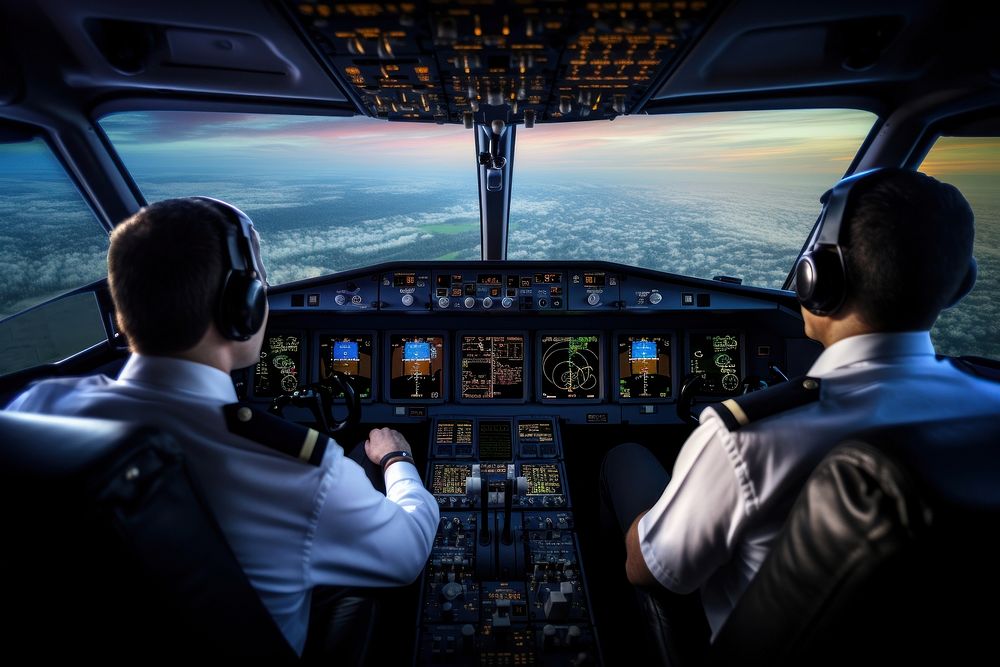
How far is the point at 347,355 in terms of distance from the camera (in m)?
3.09

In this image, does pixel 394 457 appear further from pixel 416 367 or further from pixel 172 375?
pixel 416 367

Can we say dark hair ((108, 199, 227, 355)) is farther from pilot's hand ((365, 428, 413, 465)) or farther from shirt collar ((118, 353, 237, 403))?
pilot's hand ((365, 428, 413, 465))

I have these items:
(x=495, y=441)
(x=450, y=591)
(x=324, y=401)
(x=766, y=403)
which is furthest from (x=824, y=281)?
(x=495, y=441)

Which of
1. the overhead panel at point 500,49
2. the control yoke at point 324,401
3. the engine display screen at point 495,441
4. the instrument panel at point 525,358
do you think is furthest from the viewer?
the instrument panel at point 525,358

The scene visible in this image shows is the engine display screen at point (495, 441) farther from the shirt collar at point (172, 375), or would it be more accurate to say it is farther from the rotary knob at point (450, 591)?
the shirt collar at point (172, 375)

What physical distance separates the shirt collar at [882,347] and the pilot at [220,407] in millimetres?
1001

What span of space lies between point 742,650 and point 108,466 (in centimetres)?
92

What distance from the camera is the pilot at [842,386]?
3.17 feet

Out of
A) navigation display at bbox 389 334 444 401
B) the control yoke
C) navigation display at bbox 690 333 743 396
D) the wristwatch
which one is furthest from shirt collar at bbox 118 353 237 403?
navigation display at bbox 690 333 743 396

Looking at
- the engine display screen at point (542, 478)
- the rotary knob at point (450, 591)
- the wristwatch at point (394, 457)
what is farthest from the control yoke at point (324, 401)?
the engine display screen at point (542, 478)

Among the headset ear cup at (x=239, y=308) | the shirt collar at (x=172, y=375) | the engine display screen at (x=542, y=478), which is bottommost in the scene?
the engine display screen at (x=542, y=478)

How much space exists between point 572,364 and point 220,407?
232cm

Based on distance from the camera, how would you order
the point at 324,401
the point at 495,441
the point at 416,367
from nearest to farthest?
1. the point at 324,401
2. the point at 495,441
3. the point at 416,367

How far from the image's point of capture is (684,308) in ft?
9.53
